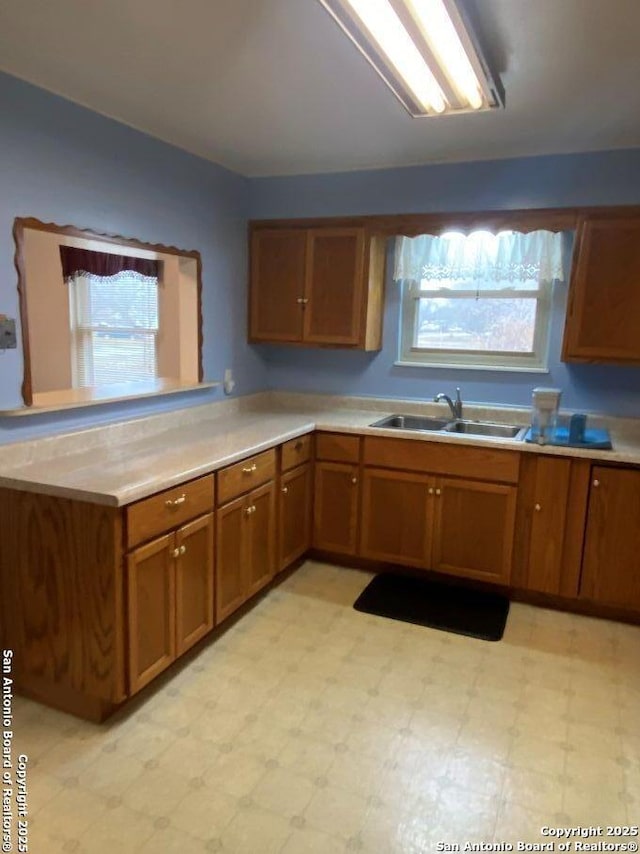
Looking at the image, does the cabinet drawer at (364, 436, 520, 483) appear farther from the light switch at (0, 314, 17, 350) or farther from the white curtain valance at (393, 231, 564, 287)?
the light switch at (0, 314, 17, 350)

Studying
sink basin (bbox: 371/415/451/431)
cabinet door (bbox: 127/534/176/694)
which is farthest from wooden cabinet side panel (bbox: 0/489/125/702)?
sink basin (bbox: 371/415/451/431)

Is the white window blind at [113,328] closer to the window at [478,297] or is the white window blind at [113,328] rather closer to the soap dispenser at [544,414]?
the window at [478,297]

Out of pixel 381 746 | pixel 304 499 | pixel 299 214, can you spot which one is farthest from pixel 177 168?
pixel 381 746

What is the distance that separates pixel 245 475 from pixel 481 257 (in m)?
1.90

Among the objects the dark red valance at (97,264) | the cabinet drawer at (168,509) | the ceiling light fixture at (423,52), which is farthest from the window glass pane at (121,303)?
the ceiling light fixture at (423,52)

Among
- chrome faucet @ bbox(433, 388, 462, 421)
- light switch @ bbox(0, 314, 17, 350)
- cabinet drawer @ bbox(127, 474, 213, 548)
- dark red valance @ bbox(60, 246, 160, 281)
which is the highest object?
dark red valance @ bbox(60, 246, 160, 281)

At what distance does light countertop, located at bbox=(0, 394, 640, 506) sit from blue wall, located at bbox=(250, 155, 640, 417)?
0.14 m

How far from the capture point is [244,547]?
9.30 feet

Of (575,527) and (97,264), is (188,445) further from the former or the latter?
(97,264)

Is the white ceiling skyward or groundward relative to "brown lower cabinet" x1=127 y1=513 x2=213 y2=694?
skyward

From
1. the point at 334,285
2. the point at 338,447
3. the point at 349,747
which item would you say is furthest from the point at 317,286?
the point at 349,747

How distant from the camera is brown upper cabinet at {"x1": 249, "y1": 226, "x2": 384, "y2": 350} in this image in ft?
11.7

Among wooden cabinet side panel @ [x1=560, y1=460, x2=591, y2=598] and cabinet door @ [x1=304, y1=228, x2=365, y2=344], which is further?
cabinet door @ [x1=304, y1=228, x2=365, y2=344]

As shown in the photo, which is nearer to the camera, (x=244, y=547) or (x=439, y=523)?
(x=244, y=547)
